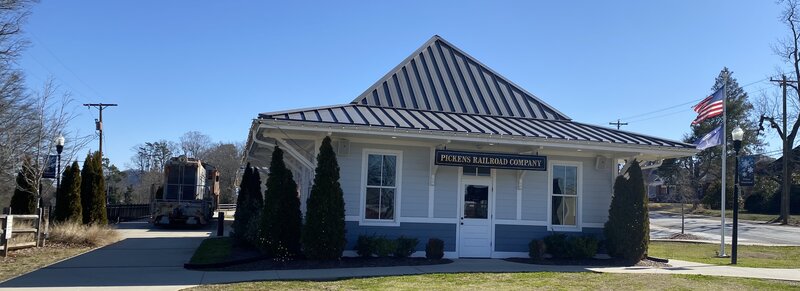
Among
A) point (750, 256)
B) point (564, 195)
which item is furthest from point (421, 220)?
point (750, 256)

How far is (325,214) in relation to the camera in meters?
13.5

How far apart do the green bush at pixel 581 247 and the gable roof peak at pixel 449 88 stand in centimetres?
405

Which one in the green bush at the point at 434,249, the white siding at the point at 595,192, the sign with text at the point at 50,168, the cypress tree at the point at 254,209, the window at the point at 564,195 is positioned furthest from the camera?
the sign with text at the point at 50,168

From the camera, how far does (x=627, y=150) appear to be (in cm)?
1563

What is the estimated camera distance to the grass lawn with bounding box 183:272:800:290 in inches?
413

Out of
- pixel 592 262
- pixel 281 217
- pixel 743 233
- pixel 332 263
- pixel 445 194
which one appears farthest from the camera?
pixel 743 233

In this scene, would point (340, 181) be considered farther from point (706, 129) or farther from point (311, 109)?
point (706, 129)

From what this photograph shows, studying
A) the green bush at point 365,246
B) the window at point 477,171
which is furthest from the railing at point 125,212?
the window at point 477,171

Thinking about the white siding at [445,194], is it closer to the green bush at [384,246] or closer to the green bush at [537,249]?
the green bush at [384,246]

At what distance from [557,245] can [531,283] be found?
4861mm

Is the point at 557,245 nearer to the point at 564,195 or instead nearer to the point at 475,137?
the point at 564,195

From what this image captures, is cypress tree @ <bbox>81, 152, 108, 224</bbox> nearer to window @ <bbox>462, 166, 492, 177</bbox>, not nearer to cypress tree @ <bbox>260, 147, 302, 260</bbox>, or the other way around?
cypress tree @ <bbox>260, 147, 302, 260</bbox>

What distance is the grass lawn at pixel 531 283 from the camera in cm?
1049

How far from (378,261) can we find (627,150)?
22.3ft
